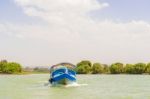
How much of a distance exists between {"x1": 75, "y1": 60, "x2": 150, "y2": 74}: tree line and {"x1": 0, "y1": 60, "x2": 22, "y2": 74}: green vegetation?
18.6 m

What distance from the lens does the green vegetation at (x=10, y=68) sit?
132 m

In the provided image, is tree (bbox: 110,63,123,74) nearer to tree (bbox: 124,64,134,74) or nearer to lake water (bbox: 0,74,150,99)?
tree (bbox: 124,64,134,74)

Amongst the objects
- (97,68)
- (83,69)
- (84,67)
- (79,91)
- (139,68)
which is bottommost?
(79,91)

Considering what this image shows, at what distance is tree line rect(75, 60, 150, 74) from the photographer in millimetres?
129250

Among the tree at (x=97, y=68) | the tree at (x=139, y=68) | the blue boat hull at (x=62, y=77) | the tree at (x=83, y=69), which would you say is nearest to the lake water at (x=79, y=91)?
the blue boat hull at (x=62, y=77)

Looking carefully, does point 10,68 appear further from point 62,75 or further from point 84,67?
point 62,75

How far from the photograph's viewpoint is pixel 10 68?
435 feet

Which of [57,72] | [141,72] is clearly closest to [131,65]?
[141,72]

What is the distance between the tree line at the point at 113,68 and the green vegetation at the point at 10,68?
61.2 feet

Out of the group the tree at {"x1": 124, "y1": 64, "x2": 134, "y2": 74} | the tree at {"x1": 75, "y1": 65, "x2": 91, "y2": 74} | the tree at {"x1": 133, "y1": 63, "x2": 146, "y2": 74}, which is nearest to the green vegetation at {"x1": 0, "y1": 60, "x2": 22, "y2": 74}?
the tree at {"x1": 75, "y1": 65, "x2": 91, "y2": 74}

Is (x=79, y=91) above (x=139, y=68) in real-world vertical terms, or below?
below

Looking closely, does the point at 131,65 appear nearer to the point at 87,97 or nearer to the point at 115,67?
the point at 115,67

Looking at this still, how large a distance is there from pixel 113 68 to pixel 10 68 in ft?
106

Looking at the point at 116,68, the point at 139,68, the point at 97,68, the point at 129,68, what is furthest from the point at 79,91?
the point at 97,68
